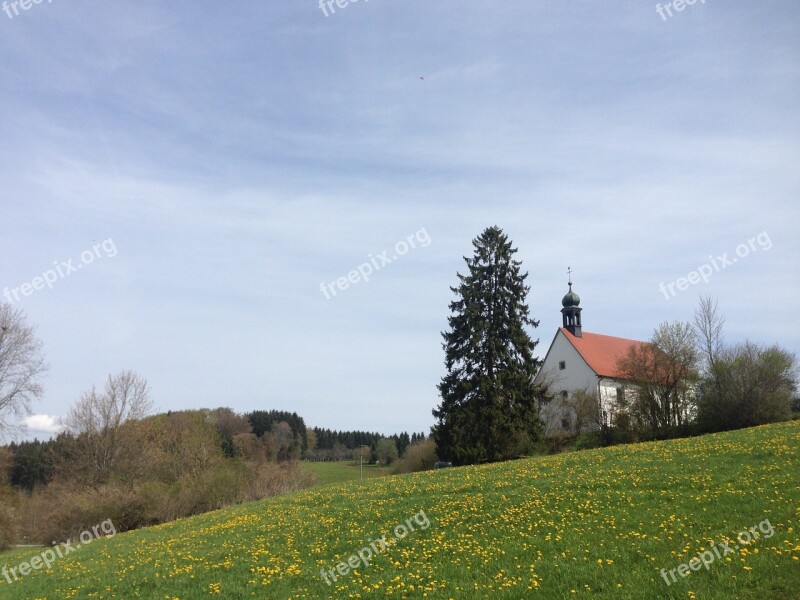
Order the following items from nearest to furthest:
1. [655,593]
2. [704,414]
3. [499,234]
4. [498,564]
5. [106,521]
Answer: [655,593], [498,564], [106,521], [704,414], [499,234]

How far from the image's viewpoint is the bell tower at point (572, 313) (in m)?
69.8

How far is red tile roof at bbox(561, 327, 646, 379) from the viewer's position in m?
65.1

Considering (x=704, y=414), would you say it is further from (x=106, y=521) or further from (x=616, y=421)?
(x=106, y=521)

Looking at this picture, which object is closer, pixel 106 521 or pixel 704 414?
pixel 106 521

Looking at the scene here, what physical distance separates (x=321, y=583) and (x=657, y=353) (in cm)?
4323

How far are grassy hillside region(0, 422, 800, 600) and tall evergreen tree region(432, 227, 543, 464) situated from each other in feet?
57.2

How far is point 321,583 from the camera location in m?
13.0

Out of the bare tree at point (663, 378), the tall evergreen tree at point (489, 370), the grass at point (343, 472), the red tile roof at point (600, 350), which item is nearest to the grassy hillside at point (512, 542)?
the tall evergreen tree at point (489, 370)

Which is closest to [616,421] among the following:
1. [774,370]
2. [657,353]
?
[657,353]

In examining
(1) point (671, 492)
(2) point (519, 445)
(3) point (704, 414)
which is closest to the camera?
(1) point (671, 492)

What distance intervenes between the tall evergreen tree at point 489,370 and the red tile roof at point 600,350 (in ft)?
74.4

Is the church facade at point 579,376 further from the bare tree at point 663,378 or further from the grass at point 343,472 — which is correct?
the grass at point 343,472

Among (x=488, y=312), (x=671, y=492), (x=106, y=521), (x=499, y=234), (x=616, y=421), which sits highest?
(x=499, y=234)

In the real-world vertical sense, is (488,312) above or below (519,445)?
above
